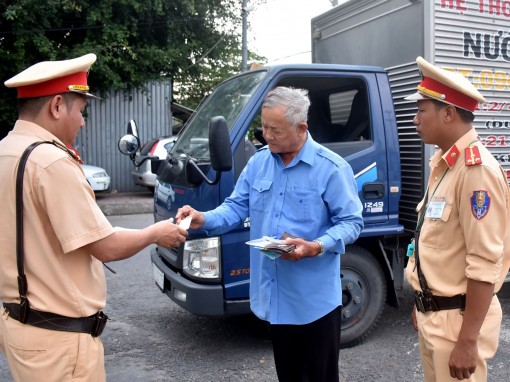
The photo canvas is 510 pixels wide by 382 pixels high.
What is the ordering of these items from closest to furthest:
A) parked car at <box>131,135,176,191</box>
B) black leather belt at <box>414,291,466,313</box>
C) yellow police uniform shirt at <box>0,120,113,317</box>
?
yellow police uniform shirt at <box>0,120,113,317</box>, black leather belt at <box>414,291,466,313</box>, parked car at <box>131,135,176,191</box>

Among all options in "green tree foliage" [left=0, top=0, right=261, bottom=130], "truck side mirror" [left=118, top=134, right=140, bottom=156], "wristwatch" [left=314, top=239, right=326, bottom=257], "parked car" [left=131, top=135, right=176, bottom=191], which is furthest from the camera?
"parked car" [left=131, top=135, right=176, bottom=191]

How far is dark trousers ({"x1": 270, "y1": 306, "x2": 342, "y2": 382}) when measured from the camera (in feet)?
8.55

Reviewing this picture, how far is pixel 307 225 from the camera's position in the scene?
259cm

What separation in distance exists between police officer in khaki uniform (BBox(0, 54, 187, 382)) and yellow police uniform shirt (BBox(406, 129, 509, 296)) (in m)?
1.28

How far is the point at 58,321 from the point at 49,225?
14.4 inches

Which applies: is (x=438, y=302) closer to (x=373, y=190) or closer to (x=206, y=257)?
(x=206, y=257)

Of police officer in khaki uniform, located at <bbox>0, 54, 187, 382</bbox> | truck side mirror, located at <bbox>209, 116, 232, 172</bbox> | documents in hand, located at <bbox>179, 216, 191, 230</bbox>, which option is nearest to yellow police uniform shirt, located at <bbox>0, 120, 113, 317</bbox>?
police officer in khaki uniform, located at <bbox>0, 54, 187, 382</bbox>

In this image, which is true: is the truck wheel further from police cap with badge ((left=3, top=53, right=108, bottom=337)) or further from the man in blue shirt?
police cap with badge ((left=3, top=53, right=108, bottom=337))

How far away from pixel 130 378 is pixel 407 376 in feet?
6.67

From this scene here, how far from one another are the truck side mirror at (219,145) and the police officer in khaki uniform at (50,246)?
138 cm

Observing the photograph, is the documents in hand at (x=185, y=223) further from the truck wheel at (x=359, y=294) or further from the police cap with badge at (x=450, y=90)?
the truck wheel at (x=359, y=294)

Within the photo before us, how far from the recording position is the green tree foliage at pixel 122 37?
483 inches

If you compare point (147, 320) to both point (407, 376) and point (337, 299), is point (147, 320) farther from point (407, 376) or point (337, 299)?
point (337, 299)

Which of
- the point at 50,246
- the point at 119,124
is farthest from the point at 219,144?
the point at 119,124
